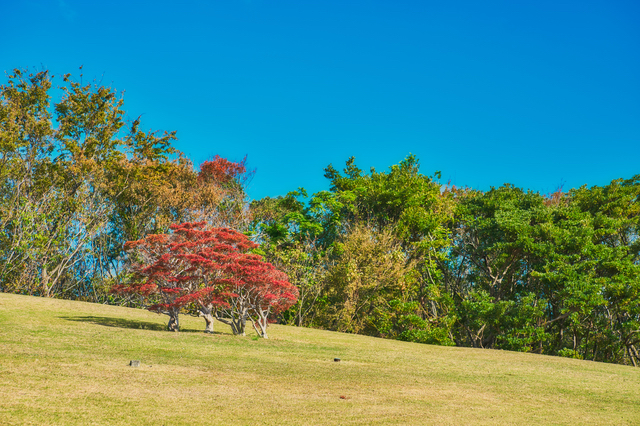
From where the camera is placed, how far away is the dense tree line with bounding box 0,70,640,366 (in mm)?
20203

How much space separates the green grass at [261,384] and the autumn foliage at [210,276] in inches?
45.0

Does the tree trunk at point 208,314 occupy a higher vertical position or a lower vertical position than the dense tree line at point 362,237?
lower

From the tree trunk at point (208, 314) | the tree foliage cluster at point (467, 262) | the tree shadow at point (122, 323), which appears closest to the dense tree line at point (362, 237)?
the tree foliage cluster at point (467, 262)

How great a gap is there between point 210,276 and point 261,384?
26.6 feet

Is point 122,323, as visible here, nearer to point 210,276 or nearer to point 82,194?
point 210,276

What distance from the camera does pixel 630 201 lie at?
22.4 meters

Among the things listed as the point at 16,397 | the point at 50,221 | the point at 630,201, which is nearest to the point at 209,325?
the point at 16,397

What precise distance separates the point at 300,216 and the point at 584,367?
51.0 ft

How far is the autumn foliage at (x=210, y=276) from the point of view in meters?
13.3

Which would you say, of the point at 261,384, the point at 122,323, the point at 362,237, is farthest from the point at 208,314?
the point at 362,237

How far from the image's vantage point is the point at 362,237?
939 inches

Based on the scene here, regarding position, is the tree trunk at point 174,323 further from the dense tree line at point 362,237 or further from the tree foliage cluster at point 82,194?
the tree foliage cluster at point 82,194

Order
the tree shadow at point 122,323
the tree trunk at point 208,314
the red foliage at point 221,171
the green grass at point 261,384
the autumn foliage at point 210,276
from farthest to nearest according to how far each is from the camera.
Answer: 1. the red foliage at point 221,171
2. the tree trunk at point 208,314
3. the tree shadow at point 122,323
4. the autumn foliage at point 210,276
5. the green grass at point 261,384

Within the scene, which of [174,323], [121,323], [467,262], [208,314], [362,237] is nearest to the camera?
[208,314]
